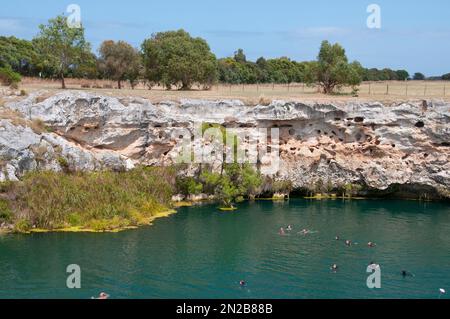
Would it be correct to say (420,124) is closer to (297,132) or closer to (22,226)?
(297,132)

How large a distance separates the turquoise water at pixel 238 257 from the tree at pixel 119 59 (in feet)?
113

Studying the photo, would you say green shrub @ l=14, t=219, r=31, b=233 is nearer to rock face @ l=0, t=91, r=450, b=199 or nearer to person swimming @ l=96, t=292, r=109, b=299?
rock face @ l=0, t=91, r=450, b=199

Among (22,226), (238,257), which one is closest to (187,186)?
(22,226)

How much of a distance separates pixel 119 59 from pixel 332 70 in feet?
94.5

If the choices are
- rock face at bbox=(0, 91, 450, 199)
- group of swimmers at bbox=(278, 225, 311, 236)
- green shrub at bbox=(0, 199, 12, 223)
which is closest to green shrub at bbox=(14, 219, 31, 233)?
Answer: green shrub at bbox=(0, 199, 12, 223)

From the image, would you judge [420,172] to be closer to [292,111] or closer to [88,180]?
[292,111]

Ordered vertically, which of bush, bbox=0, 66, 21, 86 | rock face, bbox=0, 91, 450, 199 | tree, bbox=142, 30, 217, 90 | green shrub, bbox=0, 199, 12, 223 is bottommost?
green shrub, bbox=0, 199, 12, 223

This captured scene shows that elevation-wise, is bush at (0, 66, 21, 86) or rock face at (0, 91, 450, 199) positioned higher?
bush at (0, 66, 21, 86)

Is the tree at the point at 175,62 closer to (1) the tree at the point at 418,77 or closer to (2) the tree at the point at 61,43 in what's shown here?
(2) the tree at the point at 61,43

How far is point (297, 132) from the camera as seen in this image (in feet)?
215

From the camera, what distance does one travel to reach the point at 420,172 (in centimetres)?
6306

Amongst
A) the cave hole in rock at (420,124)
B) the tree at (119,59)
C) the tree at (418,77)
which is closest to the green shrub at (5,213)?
the tree at (119,59)

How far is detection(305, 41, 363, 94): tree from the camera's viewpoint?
257ft

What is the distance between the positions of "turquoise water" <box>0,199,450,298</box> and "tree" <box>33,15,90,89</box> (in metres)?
26.7
